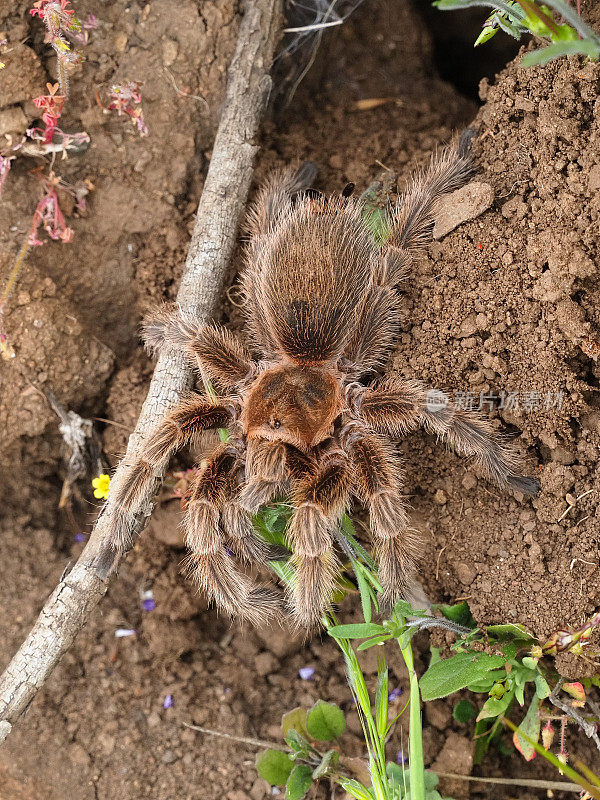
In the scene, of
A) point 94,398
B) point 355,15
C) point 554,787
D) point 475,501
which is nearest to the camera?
point 554,787

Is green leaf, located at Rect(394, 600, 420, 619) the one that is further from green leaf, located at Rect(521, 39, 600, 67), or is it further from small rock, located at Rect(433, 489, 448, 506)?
green leaf, located at Rect(521, 39, 600, 67)

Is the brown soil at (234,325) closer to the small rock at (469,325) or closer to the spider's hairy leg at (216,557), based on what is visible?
the small rock at (469,325)

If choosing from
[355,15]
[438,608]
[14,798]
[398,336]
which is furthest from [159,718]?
[355,15]

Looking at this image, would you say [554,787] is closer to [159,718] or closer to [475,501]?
[475,501]

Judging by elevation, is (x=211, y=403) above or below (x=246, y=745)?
above

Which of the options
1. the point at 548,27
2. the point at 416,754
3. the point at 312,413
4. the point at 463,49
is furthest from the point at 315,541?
the point at 463,49

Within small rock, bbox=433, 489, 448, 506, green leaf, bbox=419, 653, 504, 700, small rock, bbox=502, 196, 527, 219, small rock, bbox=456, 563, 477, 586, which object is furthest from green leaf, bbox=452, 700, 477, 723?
small rock, bbox=502, 196, 527, 219

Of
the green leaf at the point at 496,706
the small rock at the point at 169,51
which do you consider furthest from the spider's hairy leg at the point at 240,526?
the small rock at the point at 169,51
